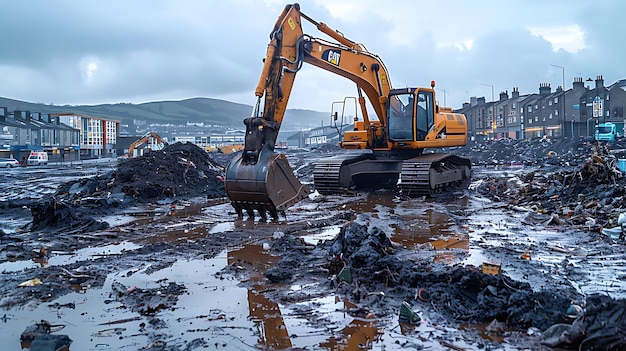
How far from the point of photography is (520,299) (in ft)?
17.2

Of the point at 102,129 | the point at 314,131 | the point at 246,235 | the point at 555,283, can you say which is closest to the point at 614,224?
the point at 555,283

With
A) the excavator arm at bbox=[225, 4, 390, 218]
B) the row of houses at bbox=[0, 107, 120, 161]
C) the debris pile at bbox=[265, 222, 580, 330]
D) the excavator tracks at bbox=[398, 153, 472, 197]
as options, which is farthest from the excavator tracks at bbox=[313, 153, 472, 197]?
the row of houses at bbox=[0, 107, 120, 161]

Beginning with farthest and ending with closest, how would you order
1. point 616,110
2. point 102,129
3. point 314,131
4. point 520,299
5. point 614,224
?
point 314,131 < point 102,129 < point 616,110 < point 614,224 < point 520,299

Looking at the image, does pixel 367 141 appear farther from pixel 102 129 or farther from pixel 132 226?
pixel 102 129

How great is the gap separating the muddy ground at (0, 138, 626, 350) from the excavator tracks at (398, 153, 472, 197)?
54.7 inches

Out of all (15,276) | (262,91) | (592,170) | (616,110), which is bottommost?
(15,276)

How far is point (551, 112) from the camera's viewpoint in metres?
77.8

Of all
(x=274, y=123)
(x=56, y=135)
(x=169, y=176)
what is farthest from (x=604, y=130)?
(x=56, y=135)

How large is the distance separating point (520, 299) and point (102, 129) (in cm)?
8857

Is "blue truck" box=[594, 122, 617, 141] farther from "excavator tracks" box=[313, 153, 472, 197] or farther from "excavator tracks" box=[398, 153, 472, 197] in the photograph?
"excavator tracks" box=[398, 153, 472, 197]

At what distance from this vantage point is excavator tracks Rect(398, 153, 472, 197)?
1505 centimetres

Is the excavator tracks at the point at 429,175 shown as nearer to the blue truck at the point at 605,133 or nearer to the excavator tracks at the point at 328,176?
the excavator tracks at the point at 328,176

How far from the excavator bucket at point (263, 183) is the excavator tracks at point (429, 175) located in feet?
16.7

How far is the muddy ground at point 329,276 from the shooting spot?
4867mm
